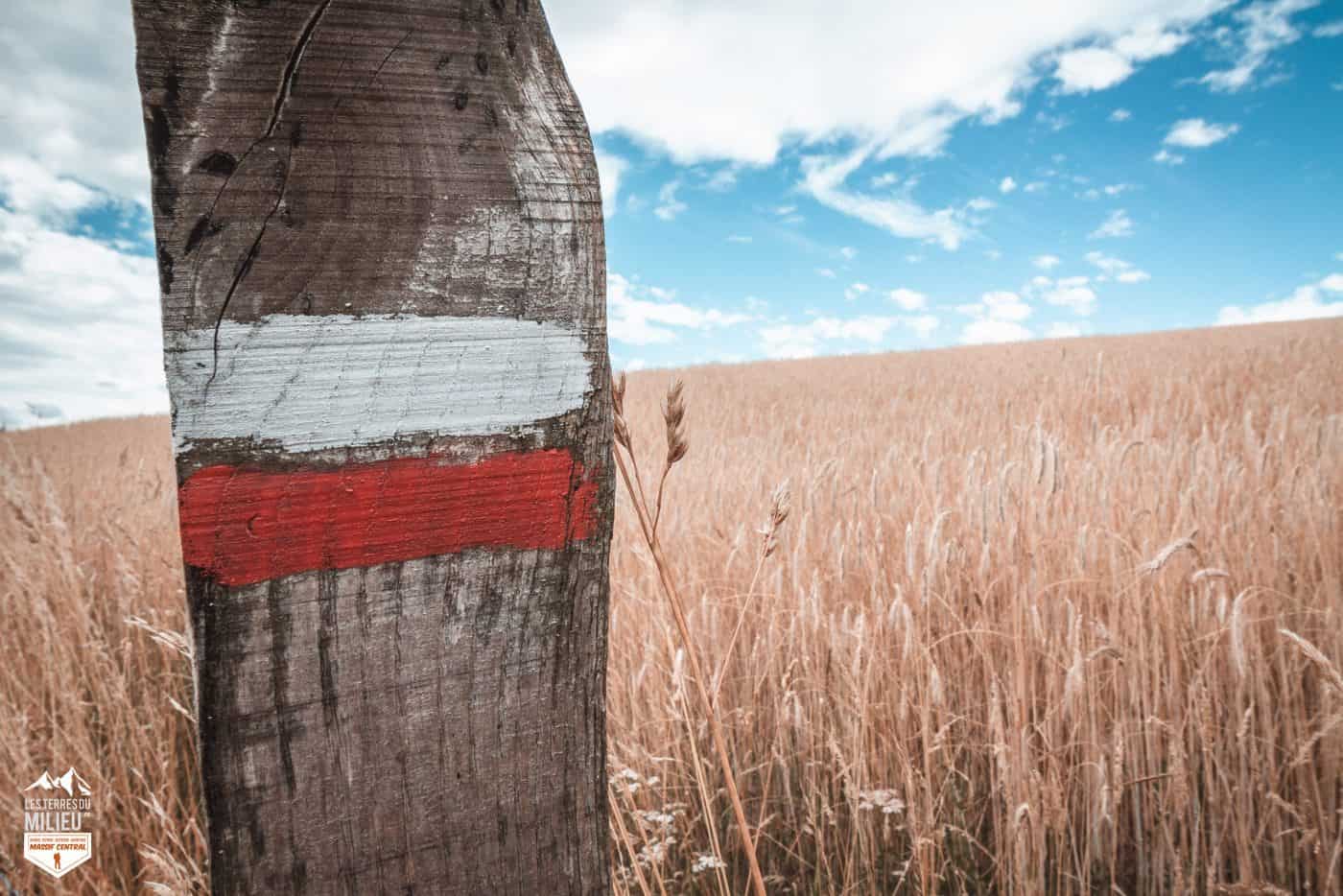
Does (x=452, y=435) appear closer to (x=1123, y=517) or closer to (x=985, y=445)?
(x=1123, y=517)

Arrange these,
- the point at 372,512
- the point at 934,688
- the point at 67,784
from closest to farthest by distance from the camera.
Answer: the point at 372,512, the point at 934,688, the point at 67,784

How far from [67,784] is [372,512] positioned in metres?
1.86

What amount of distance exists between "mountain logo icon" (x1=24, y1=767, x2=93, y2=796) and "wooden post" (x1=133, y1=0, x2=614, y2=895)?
1.64m

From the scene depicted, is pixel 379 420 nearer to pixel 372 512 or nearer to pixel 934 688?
pixel 372 512

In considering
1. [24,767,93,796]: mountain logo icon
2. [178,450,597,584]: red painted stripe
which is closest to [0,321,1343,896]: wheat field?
[24,767,93,796]: mountain logo icon

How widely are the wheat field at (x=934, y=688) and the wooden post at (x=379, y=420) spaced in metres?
0.45

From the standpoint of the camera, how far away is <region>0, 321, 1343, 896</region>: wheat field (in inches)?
61.7

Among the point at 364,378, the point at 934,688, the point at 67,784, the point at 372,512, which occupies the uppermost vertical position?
the point at 364,378

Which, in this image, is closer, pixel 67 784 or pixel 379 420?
pixel 379 420

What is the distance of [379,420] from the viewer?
0.70 metres

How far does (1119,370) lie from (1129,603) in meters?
8.42

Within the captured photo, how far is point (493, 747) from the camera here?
75 cm

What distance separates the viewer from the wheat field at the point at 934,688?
1.57m

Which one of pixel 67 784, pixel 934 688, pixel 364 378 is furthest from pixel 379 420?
pixel 67 784
